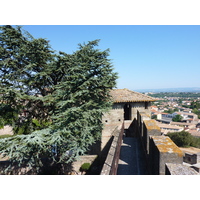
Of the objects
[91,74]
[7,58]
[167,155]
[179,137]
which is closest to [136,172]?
[167,155]

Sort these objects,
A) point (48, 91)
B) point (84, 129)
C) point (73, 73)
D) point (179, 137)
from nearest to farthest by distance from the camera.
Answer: point (84, 129)
point (73, 73)
point (48, 91)
point (179, 137)

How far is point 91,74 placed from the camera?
8.66m

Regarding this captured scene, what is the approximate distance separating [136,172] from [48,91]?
26.1 ft

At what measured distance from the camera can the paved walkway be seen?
6.12m

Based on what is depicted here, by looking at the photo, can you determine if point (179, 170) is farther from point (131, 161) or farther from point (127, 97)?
point (127, 97)

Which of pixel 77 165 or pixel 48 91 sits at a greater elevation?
pixel 48 91

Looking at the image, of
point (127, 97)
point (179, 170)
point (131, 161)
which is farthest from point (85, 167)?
point (179, 170)

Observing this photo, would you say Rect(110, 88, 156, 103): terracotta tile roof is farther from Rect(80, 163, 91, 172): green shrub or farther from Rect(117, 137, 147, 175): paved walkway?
Rect(80, 163, 91, 172): green shrub

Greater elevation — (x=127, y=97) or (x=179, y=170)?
(x=127, y=97)

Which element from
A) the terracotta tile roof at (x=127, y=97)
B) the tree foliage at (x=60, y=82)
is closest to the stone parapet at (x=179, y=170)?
the tree foliage at (x=60, y=82)

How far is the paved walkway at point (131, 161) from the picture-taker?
20.1 ft

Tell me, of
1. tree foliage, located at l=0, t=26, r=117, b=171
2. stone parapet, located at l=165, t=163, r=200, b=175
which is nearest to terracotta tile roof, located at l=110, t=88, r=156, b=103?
tree foliage, located at l=0, t=26, r=117, b=171

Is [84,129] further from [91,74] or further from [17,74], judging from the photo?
[17,74]

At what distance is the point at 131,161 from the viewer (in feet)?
22.8
